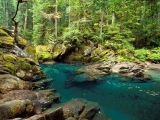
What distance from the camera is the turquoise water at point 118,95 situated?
382 inches

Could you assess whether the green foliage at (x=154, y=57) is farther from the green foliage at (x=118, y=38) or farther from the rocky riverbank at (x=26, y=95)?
the rocky riverbank at (x=26, y=95)

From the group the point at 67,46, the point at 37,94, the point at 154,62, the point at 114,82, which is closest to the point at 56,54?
the point at 67,46

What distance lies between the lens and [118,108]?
10.4m

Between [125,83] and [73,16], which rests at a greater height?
[73,16]

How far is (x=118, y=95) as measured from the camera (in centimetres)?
1271

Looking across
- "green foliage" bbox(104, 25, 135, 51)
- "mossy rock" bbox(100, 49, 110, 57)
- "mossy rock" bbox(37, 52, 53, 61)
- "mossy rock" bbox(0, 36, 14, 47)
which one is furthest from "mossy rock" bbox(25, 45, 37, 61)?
"green foliage" bbox(104, 25, 135, 51)

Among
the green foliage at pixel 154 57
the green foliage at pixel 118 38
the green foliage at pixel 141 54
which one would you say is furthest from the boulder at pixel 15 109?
the green foliage at pixel 154 57

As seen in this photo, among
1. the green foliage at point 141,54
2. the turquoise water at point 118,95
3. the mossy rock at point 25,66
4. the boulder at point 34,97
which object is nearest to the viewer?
the boulder at point 34,97

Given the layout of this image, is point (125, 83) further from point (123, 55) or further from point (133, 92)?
point (123, 55)

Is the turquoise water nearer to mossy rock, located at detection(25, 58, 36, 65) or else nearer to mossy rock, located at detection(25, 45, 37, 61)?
mossy rock, located at detection(25, 58, 36, 65)

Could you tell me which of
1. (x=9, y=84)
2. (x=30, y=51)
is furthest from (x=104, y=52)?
(x=9, y=84)

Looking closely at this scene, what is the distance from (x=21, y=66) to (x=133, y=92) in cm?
920

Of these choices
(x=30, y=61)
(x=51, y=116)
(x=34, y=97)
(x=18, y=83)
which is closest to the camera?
(x=51, y=116)

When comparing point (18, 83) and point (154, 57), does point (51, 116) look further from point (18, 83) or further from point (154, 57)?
point (154, 57)
